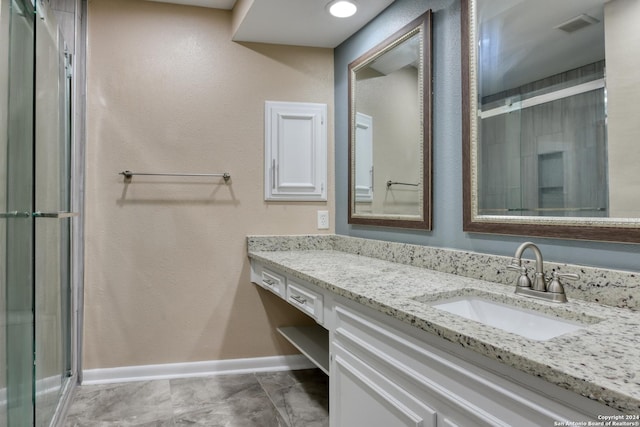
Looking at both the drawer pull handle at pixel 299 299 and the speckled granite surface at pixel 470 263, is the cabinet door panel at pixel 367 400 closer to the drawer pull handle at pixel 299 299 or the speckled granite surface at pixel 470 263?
the drawer pull handle at pixel 299 299

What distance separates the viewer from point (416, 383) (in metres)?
1.07

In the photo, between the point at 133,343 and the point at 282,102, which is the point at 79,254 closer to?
the point at 133,343

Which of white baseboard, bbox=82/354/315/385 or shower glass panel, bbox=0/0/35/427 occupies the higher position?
shower glass panel, bbox=0/0/35/427

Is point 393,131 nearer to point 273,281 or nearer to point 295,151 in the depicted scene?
point 295,151

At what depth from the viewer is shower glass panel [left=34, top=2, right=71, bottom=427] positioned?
1.60 metres

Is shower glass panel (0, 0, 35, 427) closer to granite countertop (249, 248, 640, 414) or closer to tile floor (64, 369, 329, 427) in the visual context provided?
tile floor (64, 369, 329, 427)

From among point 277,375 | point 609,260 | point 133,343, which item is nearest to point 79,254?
point 133,343

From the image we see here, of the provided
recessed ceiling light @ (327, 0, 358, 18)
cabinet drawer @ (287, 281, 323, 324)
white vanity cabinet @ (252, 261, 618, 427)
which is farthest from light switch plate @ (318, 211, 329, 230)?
recessed ceiling light @ (327, 0, 358, 18)

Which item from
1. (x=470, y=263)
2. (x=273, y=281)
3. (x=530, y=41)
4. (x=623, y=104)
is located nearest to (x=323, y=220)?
(x=273, y=281)

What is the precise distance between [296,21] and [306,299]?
1.59 metres

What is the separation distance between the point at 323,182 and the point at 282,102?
0.58m

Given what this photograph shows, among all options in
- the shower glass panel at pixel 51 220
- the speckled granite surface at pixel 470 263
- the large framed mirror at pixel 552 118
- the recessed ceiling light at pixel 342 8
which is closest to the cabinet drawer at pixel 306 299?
the speckled granite surface at pixel 470 263

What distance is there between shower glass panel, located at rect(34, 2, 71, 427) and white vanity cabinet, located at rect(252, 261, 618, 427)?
3.50ft

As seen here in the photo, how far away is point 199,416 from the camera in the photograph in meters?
2.09
